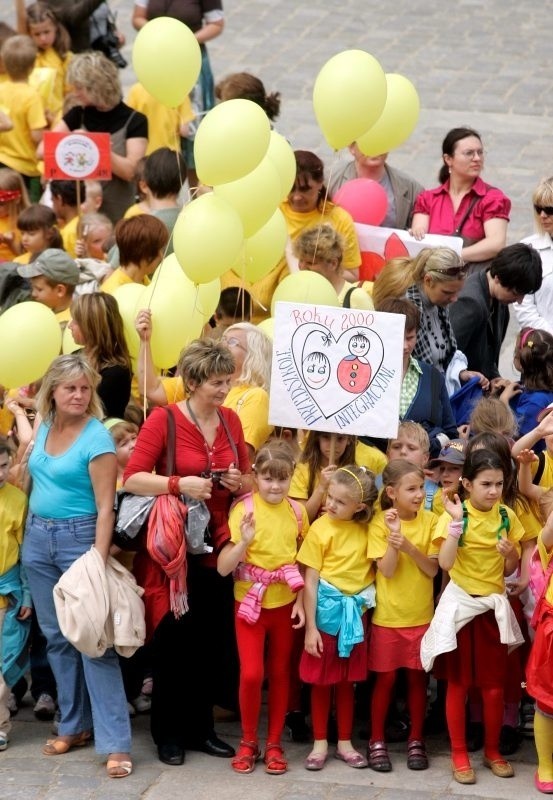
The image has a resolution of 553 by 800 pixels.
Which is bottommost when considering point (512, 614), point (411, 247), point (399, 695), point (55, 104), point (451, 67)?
point (399, 695)

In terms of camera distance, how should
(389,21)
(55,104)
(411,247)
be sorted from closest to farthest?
(411,247)
(55,104)
(389,21)

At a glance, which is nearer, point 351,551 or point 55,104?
point 351,551

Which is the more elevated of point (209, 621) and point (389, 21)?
point (389, 21)


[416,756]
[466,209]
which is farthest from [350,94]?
[416,756]

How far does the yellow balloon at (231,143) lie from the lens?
7.47 m

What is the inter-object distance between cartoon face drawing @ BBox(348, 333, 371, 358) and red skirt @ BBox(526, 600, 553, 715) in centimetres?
142

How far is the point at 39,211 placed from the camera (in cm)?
952

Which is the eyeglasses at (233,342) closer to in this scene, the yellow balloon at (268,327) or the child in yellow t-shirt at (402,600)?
the yellow balloon at (268,327)

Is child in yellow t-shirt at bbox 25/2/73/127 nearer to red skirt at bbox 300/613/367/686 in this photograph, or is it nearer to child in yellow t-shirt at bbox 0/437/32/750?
child in yellow t-shirt at bbox 0/437/32/750

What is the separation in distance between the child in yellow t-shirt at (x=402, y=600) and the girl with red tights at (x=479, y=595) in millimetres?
121

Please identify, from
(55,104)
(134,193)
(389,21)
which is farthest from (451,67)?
(134,193)

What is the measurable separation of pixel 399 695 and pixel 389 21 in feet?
37.6

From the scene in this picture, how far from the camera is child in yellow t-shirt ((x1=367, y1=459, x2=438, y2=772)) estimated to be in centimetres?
705

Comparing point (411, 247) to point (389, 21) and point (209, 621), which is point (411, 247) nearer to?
point (209, 621)
